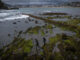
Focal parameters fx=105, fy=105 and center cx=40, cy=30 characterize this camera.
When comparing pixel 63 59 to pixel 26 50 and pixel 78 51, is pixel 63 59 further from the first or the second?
pixel 26 50

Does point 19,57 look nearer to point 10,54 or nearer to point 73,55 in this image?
point 10,54

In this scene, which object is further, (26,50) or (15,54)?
(26,50)

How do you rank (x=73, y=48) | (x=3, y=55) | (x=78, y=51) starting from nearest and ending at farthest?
(x=3, y=55), (x=78, y=51), (x=73, y=48)

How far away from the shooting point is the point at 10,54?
6.89 meters

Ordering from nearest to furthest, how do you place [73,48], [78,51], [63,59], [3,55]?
[63,59] → [3,55] → [78,51] → [73,48]

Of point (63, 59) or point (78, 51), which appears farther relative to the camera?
point (78, 51)

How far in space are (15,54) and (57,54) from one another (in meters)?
2.79

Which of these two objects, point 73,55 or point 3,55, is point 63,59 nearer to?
point 73,55

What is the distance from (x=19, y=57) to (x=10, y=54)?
842 mm

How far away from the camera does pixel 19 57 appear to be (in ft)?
21.0

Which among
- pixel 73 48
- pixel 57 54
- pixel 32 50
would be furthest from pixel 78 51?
pixel 32 50

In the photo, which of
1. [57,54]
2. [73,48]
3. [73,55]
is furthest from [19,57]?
[73,48]

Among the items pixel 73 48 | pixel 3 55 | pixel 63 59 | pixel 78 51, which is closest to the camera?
pixel 63 59

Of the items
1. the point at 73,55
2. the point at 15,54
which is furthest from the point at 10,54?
the point at 73,55
